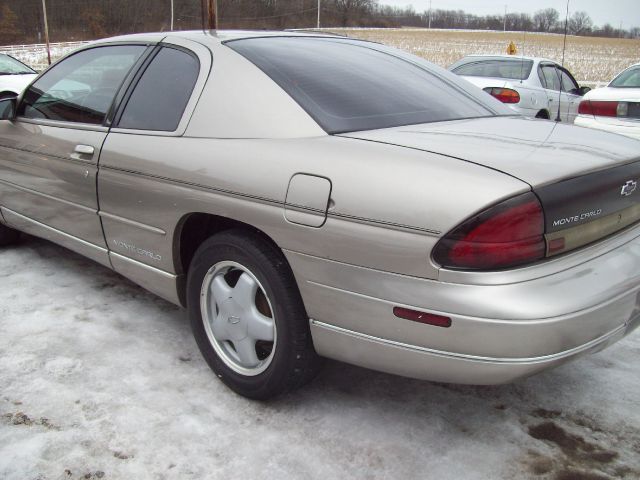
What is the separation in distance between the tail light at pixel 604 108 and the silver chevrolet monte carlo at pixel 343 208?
473 centimetres

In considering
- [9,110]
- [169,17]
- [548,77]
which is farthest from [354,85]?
[169,17]

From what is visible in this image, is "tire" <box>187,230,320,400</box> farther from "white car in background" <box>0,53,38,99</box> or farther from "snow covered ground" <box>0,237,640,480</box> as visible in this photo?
"white car in background" <box>0,53,38,99</box>

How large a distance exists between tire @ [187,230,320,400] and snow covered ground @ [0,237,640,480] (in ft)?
0.46

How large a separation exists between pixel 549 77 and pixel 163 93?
7.89m

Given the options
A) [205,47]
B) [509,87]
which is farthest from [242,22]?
[205,47]

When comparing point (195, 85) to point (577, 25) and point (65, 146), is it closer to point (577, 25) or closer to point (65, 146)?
point (65, 146)

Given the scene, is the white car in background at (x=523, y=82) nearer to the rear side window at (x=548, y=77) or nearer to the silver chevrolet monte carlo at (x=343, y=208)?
the rear side window at (x=548, y=77)

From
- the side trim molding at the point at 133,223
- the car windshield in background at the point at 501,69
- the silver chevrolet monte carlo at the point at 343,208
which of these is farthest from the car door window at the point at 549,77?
the side trim molding at the point at 133,223

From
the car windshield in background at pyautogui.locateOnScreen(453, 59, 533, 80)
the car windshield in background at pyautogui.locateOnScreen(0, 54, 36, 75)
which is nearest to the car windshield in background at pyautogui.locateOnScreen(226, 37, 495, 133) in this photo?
the car windshield in background at pyautogui.locateOnScreen(453, 59, 533, 80)

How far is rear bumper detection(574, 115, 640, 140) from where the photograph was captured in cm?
661

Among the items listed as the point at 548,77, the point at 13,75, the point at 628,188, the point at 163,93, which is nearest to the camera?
the point at 628,188

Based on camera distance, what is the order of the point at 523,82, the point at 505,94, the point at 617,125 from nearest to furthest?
the point at 617,125, the point at 505,94, the point at 523,82

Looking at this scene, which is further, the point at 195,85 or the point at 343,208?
the point at 195,85

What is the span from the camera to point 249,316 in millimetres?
2314
